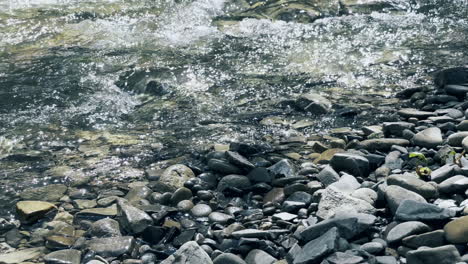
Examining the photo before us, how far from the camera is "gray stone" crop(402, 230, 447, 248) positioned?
3.26 m

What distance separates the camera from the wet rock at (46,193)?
4977mm

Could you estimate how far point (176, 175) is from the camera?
16.6 ft

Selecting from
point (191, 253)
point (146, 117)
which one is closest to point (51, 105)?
point (146, 117)

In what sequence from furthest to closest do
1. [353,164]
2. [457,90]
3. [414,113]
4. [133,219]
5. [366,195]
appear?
[457,90], [414,113], [353,164], [133,219], [366,195]

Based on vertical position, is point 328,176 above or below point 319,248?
below

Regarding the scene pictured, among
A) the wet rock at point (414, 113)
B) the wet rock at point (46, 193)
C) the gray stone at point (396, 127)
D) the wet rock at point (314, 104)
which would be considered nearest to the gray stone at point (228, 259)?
the wet rock at point (46, 193)

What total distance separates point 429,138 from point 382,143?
0.39 meters

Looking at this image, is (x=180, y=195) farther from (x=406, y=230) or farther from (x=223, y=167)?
(x=406, y=230)

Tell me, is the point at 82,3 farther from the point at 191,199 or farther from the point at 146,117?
the point at 191,199

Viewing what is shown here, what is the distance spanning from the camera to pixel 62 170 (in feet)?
18.2

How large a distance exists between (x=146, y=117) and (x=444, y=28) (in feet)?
16.3

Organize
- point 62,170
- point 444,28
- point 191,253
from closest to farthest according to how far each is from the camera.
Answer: point 191,253
point 62,170
point 444,28

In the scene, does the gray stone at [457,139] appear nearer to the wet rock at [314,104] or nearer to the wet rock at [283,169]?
the wet rock at [283,169]

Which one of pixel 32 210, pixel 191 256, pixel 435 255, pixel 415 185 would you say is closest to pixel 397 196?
pixel 415 185
